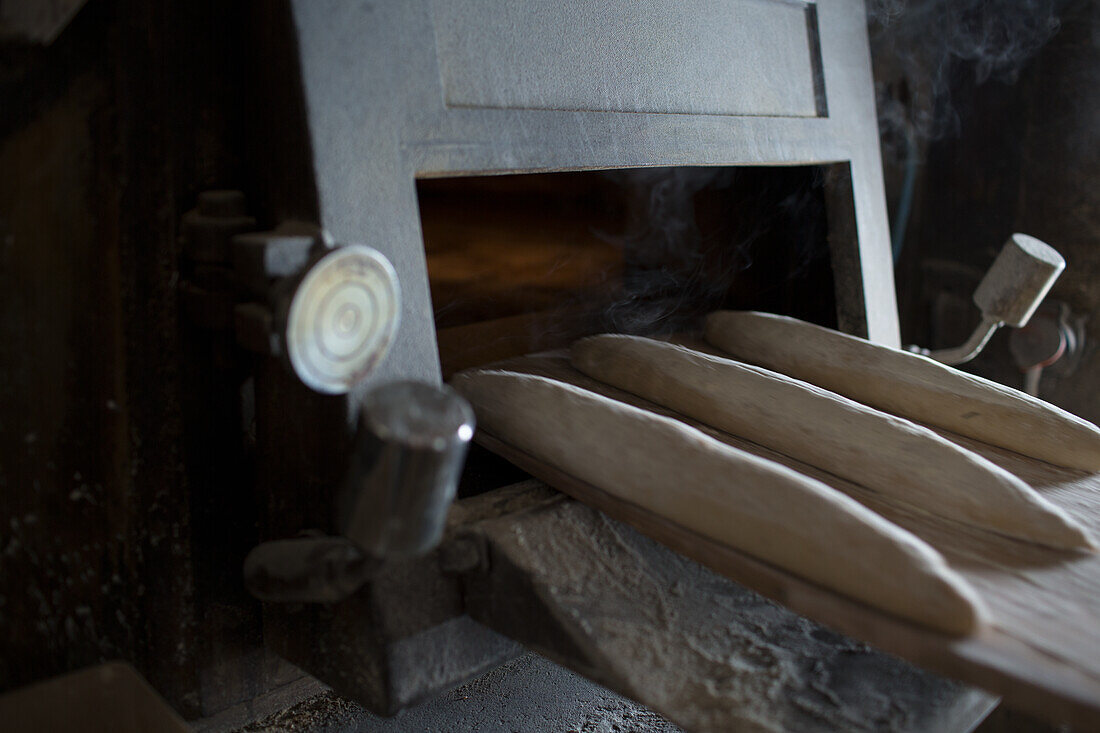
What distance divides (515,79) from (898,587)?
960 mm

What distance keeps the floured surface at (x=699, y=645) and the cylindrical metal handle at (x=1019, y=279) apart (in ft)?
4.37

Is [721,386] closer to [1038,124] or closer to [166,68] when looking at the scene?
[166,68]

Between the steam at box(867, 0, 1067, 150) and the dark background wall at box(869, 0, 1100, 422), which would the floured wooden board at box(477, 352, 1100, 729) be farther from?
the steam at box(867, 0, 1067, 150)

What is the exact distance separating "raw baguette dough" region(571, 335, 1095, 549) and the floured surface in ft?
0.79

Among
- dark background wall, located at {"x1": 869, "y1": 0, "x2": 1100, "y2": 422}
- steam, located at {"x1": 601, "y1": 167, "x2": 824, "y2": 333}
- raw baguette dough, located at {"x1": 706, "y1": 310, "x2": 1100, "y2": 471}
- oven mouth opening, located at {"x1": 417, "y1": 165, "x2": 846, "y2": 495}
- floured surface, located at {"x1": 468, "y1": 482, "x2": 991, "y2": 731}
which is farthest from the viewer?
dark background wall, located at {"x1": 869, "y1": 0, "x2": 1100, "y2": 422}

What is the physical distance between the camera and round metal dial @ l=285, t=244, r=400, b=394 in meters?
0.95

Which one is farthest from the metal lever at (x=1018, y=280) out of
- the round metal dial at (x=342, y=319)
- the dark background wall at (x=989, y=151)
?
the round metal dial at (x=342, y=319)

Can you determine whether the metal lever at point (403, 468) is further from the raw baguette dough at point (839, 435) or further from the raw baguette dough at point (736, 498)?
the raw baguette dough at point (839, 435)

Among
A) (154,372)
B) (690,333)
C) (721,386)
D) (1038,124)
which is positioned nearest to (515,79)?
(721,386)

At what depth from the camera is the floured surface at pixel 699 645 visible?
0.93 m

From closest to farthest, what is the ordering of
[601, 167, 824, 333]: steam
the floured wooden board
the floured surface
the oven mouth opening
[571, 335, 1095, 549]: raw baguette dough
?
the floured wooden board
the floured surface
[571, 335, 1095, 549]: raw baguette dough
the oven mouth opening
[601, 167, 824, 333]: steam

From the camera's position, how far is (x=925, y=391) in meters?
1.51

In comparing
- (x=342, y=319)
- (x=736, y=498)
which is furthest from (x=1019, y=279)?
(x=342, y=319)

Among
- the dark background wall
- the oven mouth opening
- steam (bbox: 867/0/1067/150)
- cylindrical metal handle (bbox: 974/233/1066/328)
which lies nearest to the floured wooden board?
the oven mouth opening
